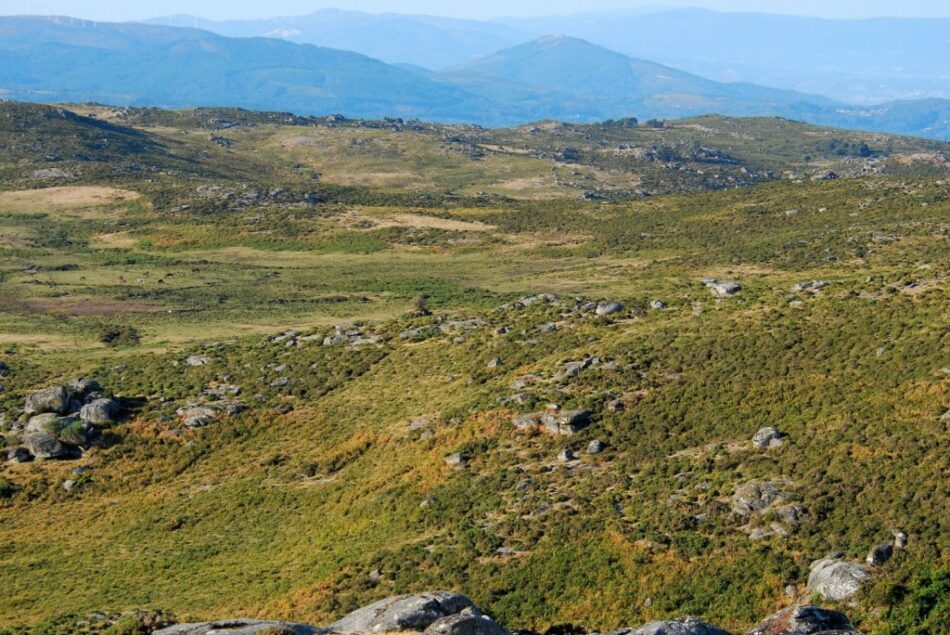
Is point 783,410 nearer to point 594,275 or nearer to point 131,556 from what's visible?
point 131,556

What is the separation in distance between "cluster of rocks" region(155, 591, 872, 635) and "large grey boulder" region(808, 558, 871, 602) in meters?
2.66

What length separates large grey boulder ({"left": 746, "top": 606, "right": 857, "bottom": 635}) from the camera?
966 inches

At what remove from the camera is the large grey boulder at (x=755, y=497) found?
35719 mm

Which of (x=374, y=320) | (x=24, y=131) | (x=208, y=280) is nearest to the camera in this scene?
(x=374, y=320)

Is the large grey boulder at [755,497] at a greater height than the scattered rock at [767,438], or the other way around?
the scattered rock at [767,438]

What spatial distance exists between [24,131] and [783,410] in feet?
598

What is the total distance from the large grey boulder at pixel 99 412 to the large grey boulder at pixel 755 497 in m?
34.1

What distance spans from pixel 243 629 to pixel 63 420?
104 ft

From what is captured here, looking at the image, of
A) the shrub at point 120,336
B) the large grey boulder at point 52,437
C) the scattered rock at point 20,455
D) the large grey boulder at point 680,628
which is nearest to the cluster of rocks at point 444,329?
the large grey boulder at point 52,437

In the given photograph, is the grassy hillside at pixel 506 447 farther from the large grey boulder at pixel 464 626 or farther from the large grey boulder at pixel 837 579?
the large grey boulder at pixel 464 626

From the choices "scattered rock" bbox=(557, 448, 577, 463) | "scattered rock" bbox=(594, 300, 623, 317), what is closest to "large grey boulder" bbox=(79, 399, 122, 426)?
"scattered rock" bbox=(557, 448, 577, 463)

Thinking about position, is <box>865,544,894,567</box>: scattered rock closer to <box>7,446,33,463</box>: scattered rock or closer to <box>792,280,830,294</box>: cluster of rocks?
<box>792,280,830,294</box>: cluster of rocks

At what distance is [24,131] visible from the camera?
192 metres

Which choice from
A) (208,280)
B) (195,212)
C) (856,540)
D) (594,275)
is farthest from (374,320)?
(195,212)
